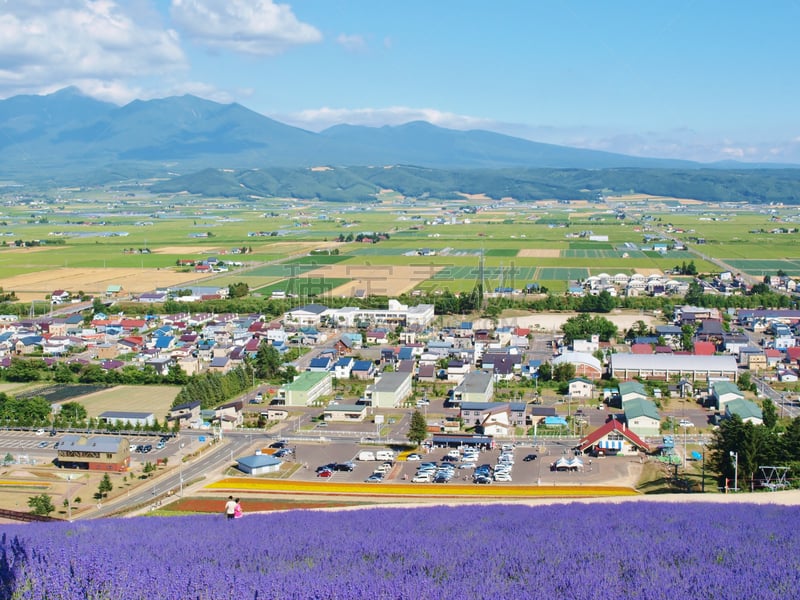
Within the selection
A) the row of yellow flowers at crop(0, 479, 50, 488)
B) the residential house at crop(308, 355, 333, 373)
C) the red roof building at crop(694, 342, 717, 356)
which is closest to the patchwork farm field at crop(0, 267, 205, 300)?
the residential house at crop(308, 355, 333, 373)

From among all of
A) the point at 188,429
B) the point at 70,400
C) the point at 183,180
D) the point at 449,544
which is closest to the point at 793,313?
the point at 188,429

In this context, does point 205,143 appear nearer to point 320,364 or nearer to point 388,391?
point 320,364

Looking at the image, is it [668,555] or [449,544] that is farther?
[449,544]

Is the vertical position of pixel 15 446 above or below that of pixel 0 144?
below

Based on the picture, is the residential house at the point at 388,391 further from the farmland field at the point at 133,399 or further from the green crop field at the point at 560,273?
the green crop field at the point at 560,273

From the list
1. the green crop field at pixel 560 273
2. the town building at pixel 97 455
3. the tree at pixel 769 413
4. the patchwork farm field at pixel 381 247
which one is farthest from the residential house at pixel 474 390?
the green crop field at pixel 560 273

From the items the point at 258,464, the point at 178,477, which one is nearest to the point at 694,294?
the point at 258,464

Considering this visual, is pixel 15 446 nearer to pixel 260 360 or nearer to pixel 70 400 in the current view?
pixel 70 400
